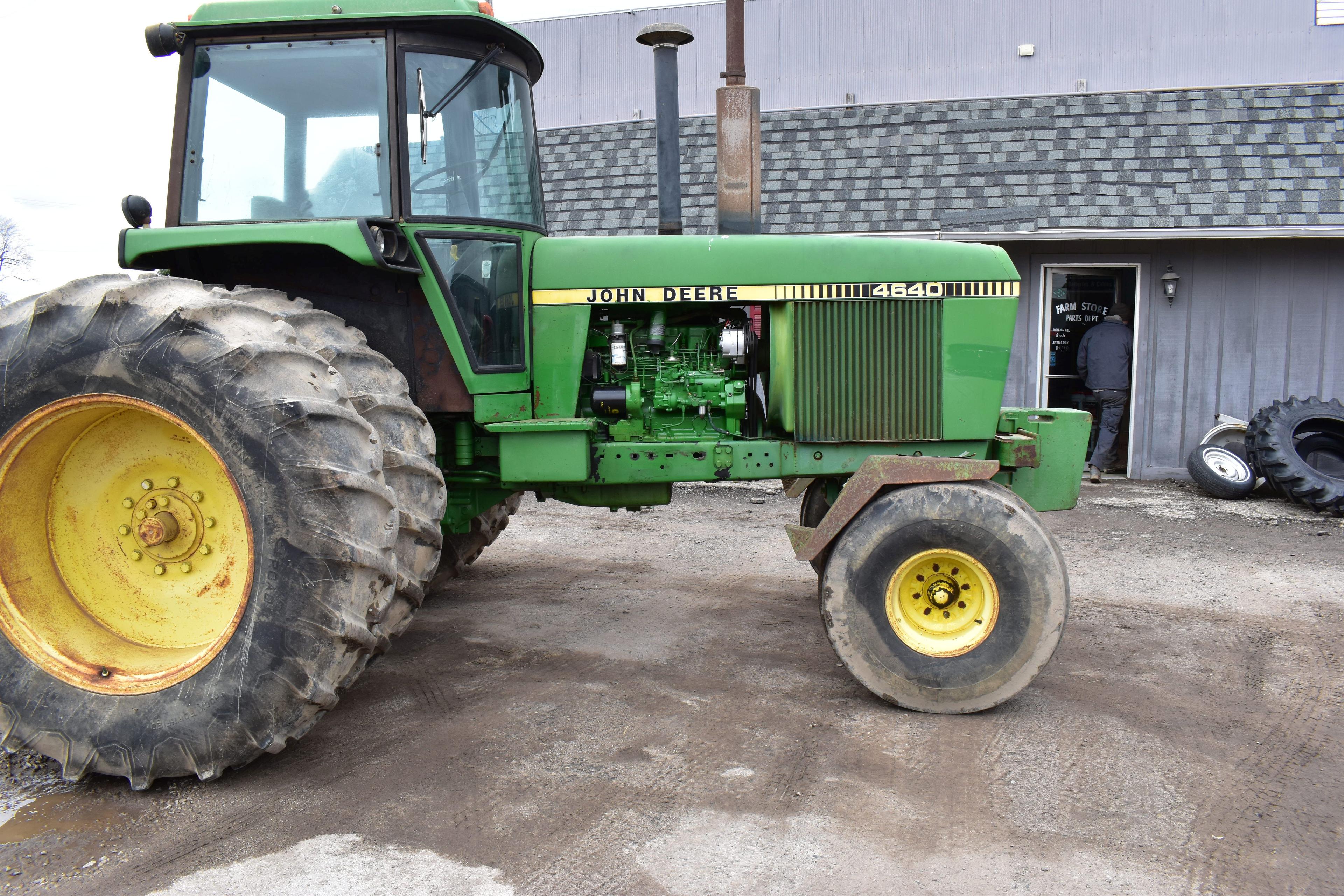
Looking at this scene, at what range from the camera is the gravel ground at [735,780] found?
2.62 m

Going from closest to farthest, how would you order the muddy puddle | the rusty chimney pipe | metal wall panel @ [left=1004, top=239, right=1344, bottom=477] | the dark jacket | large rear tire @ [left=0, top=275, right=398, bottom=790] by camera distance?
the muddy puddle < large rear tire @ [left=0, top=275, right=398, bottom=790] < the rusty chimney pipe < metal wall panel @ [left=1004, top=239, right=1344, bottom=477] < the dark jacket

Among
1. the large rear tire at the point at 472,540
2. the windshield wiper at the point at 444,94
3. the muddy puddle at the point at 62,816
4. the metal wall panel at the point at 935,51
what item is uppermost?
the metal wall panel at the point at 935,51

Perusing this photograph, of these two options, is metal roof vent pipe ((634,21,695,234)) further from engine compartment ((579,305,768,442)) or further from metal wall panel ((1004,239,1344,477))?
metal wall panel ((1004,239,1344,477))

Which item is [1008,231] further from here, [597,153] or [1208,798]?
[1208,798]

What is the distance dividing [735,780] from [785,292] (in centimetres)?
205

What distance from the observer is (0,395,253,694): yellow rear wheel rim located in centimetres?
330

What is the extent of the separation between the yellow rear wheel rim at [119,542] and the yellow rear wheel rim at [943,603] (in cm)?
246

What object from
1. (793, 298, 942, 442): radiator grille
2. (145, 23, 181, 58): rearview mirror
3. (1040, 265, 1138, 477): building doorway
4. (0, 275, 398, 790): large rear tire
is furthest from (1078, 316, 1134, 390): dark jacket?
(145, 23, 181, 58): rearview mirror

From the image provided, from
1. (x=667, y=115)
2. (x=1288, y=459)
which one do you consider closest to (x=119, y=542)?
(x=667, y=115)

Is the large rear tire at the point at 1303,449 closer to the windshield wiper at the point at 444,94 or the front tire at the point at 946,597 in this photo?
the front tire at the point at 946,597

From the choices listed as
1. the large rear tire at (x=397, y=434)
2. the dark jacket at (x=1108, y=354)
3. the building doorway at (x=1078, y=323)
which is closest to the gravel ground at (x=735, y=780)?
the large rear tire at (x=397, y=434)

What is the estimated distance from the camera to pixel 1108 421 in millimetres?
9555

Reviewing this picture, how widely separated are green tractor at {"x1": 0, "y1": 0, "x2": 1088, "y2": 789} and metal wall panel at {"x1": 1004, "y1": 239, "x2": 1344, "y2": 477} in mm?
6056

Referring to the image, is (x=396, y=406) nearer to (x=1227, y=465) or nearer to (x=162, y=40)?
(x=162, y=40)
